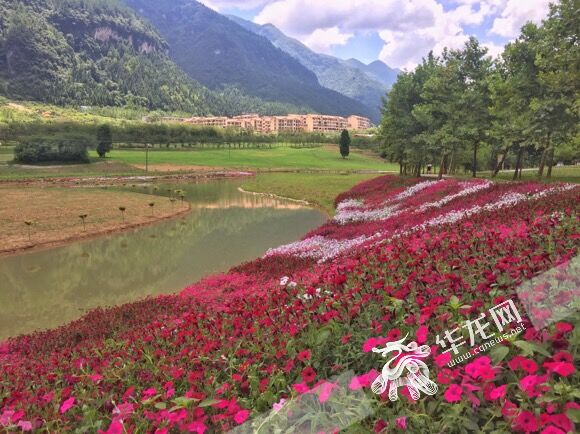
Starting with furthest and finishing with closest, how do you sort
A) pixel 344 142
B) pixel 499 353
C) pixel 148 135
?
1. pixel 148 135
2. pixel 344 142
3. pixel 499 353

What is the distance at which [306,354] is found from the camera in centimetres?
427

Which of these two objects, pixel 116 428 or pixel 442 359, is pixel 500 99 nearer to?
pixel 442 359

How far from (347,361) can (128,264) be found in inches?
817

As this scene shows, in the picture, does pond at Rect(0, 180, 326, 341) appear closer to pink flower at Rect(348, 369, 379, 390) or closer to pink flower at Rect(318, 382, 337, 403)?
pink flower at Rect(318, 382, 337, 403)

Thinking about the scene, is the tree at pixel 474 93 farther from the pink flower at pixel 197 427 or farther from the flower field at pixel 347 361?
the pink flower at pixel 197 427

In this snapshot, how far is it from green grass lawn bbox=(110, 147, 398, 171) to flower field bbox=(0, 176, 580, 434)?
328 feet

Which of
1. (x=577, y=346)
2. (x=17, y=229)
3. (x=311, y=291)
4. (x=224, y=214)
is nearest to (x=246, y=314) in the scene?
(x=311, y=291)

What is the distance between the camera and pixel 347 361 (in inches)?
179

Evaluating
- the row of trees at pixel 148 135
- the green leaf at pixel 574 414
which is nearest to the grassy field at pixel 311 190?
the green leaf at pixel 574 414

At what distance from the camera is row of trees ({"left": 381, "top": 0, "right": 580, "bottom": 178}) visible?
90.8 feet

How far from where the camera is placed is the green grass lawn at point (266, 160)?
11194cm

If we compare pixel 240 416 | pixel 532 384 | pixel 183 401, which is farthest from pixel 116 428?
pixel 532 384

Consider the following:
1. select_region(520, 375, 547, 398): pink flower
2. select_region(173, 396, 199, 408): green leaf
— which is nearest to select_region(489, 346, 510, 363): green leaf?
select_region(520, 375, 547, 398): pink flower

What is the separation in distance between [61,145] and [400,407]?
4333 inches
